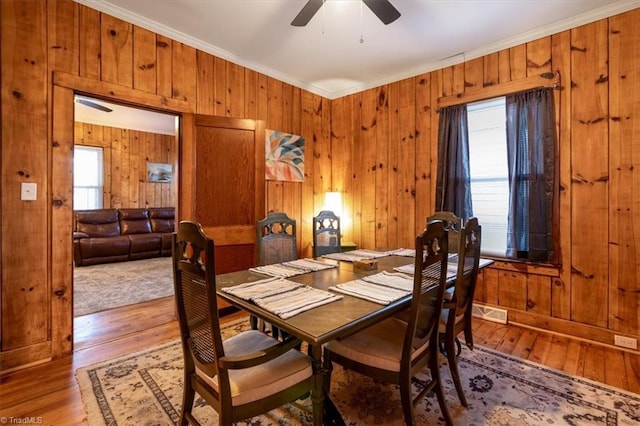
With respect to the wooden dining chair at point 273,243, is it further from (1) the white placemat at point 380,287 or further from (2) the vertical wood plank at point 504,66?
(2) the vertical wood plank at point 504,66

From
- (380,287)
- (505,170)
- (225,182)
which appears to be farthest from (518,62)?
(225,182)

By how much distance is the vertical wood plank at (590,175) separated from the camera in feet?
8.42

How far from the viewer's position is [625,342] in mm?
A: 2451

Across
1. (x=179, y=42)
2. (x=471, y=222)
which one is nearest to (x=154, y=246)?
(x=179, y=42)

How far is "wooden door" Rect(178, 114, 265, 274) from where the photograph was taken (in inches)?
117

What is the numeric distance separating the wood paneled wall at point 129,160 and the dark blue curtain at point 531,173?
19.9 ft

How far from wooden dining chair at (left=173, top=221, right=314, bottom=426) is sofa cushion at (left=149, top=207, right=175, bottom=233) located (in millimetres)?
5734

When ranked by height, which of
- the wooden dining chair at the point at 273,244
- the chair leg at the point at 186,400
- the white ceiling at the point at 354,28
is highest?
the white ceiling at the point at 354,28

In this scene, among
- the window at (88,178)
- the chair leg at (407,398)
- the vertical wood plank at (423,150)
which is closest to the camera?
the chair leg at (407,398)

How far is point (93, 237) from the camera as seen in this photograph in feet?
18.1

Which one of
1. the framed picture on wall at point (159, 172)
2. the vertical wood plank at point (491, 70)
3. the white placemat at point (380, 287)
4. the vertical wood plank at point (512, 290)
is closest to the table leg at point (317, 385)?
the white placemat at point (380, 287)

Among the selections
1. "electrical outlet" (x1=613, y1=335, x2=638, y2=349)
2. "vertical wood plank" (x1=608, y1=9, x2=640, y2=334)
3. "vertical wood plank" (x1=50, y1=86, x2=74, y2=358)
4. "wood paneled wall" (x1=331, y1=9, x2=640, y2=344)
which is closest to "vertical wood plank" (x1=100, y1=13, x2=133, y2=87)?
"vertical wood plank" (x1=50, y1=86, x2=74, y2=358)

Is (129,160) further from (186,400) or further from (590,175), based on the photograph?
(590,175)

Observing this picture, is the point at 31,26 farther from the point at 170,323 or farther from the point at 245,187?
the point at 170,323
